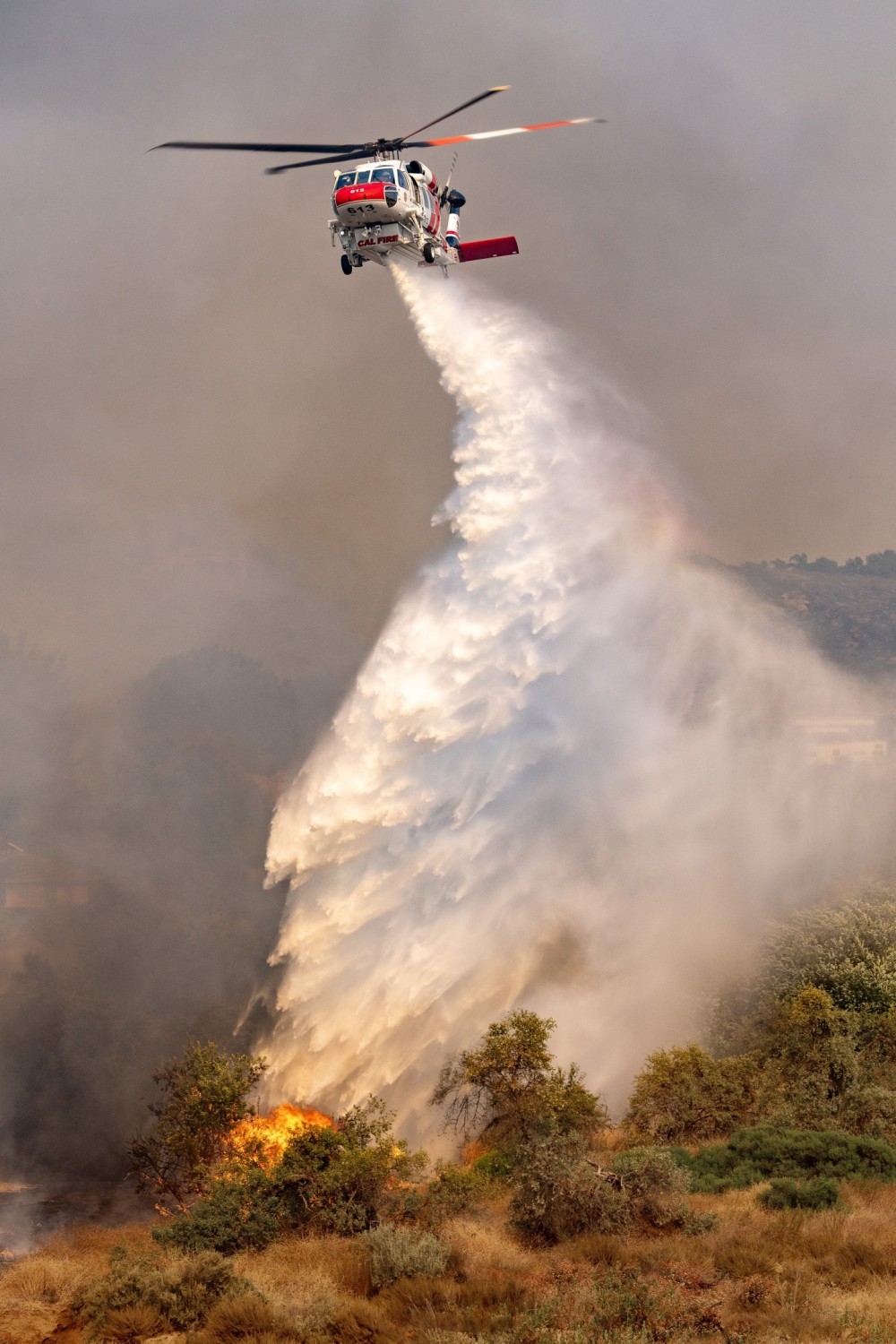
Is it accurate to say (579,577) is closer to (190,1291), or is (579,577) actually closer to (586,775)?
(586,775)

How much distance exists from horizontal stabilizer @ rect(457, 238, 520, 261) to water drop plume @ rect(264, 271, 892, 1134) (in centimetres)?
516

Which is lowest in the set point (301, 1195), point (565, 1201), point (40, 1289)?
point (301, 1195)

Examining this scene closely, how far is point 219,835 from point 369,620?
319 feet

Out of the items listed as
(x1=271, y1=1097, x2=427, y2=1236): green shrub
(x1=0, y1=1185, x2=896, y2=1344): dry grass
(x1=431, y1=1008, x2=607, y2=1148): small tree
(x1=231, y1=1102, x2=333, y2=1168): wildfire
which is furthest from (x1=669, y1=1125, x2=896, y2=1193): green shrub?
(x1=231, y1=1102, x2=333, y2=1168): wildfire

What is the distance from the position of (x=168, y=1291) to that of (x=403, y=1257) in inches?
185

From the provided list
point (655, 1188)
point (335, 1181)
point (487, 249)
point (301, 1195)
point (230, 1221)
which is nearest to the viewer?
point (655, 1188)

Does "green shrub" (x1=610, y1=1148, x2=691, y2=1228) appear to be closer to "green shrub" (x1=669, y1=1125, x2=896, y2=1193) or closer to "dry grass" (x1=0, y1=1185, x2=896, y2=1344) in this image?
"dry grass" (x1=0, y1=1185, x2=896, y2=1344)

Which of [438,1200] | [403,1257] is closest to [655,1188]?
[438,1200]

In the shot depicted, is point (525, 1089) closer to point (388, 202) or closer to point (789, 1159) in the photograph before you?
point (789, 1159)

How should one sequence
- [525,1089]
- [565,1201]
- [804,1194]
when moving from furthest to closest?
[525,1089] → [804,1194] → [565,1201]

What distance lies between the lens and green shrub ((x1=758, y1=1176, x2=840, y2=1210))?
24891 mm

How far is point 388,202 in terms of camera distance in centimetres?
3922

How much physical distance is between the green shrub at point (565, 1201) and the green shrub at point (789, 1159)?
5.26m

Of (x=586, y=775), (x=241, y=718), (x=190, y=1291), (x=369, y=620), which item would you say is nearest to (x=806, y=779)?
(x=586, y=775)
